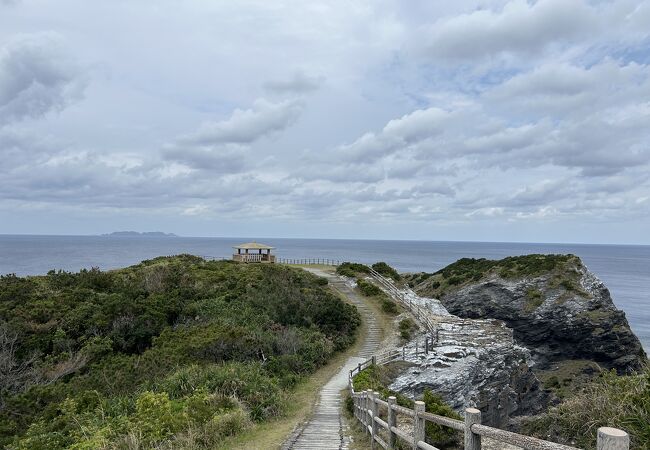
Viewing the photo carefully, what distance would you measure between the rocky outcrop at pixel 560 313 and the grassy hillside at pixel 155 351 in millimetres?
17626

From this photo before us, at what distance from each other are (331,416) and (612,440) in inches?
491

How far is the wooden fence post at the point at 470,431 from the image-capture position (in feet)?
15.6

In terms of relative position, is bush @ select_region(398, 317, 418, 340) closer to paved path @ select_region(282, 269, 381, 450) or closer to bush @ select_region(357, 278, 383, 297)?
paved path @ select_region(282, 269, 381, 450)

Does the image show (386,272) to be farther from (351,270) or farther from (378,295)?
(378,295)

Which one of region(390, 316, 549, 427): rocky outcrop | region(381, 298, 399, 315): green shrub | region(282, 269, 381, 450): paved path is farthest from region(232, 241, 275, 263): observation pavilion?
region(390, 316, 549, 427): rocky outcrop

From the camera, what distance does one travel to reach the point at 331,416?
14508 millimetres

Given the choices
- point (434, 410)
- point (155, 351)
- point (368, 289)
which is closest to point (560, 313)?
point (368, 289)

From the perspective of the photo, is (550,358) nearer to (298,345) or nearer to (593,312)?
(593,312)

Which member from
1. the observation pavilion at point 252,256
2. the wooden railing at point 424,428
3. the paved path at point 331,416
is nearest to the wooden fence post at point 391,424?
the wooden railing at point 424,428

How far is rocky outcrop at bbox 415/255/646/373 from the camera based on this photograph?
3750 centimetres

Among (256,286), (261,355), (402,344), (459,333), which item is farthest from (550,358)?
(261,355)

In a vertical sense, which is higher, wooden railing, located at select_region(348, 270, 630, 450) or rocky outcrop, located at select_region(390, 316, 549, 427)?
wooden railing, located at select_region(348, 270, 630, 450)

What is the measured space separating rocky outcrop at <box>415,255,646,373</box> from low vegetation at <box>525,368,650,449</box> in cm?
3247

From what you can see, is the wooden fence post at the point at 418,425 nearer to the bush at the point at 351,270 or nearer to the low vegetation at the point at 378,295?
the low vegetation at the point at 378,295
